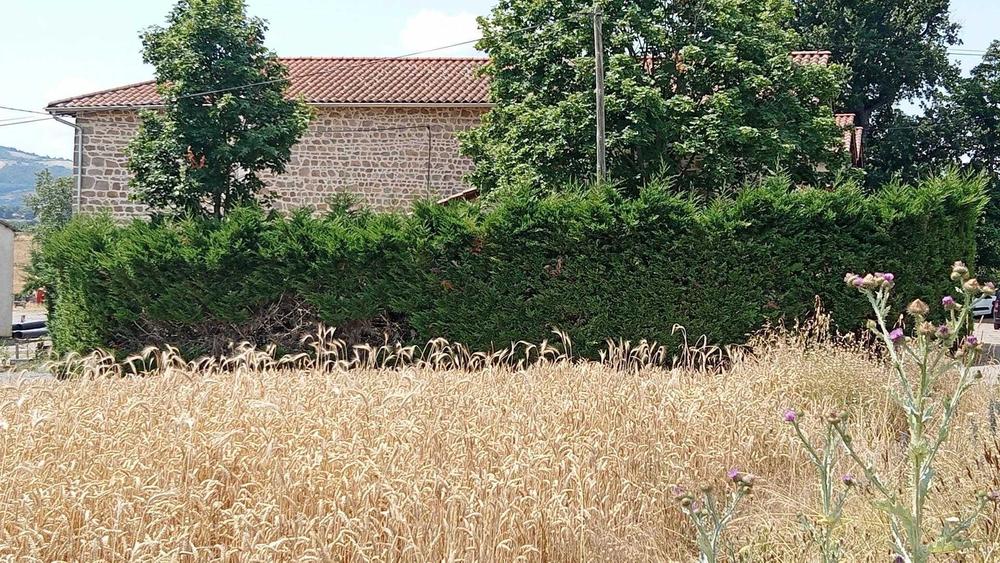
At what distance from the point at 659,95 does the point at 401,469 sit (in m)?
14.0

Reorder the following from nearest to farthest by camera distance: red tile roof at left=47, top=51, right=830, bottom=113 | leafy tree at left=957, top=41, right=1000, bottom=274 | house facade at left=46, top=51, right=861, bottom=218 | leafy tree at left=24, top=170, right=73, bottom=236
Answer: red tile roof at left=47, top=51, right=830, bottom=113
house facade at left=46, top=51, right=861, bottom=218
leafy tree at left=957, top=41, right=1000, bottom=274
leafy tree at left=24, top=170, right=73, bottom=236

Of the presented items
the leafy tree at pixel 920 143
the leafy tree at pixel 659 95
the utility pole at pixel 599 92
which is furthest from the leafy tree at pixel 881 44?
the utility pole at pixel 599 92

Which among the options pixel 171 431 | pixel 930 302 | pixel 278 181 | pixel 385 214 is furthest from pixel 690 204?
pixel 278 181

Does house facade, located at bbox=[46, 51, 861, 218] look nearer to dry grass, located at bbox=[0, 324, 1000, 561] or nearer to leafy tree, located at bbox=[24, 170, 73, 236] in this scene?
dry grass, located at bbox=[0, 324, 1000, 561]

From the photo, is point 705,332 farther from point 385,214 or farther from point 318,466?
point 318,466

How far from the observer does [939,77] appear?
32.0 metres

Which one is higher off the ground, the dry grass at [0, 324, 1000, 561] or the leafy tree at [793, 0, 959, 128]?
the leafy tree at [793, 0, 959, 128]

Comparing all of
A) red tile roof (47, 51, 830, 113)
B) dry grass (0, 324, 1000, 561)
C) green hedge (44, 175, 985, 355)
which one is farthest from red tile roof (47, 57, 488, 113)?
dry grass (0, 324, 1000, 561)

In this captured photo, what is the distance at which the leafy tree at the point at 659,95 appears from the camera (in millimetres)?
17797

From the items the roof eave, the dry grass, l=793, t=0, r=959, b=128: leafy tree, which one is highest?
l=793, t=0, r=959, b=128: leafy tree

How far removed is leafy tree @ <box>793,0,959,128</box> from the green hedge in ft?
60.4

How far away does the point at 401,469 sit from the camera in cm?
486

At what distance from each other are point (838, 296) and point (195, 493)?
35.9ft

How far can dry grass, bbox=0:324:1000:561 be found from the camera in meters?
4.08
